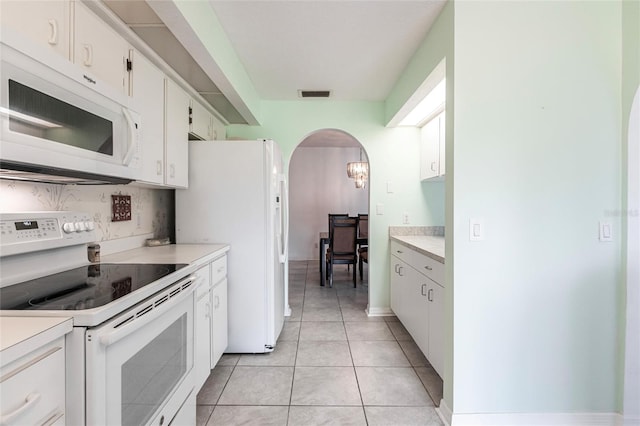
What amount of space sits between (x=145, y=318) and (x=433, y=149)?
2.70 meters

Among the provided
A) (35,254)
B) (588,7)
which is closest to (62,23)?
(35,254)

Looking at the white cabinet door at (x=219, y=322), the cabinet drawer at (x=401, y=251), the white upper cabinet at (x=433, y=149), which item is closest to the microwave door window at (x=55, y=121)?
the white cabinet door at (x=219, y=322)

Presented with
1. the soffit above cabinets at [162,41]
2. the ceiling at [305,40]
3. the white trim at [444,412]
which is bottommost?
the white trim at [444,412]

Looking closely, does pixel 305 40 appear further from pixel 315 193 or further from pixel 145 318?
pixel 315 193

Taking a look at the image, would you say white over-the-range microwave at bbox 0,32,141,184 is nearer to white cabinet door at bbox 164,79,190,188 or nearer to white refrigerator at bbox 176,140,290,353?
white cabinet door at bbox 164,79,190,188

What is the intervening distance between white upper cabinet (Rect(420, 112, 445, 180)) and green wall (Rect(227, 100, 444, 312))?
15cm

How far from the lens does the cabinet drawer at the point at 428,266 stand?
6.35ft

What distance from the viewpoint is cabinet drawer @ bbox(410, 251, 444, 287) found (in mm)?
1935

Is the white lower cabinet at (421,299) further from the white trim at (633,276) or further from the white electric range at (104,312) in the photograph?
the white electric range at (104,312)

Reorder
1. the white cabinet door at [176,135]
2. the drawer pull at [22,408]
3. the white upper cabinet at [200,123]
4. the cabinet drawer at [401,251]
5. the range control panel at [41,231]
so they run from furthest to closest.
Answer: the cabinet drawer at [401,251] → the white upper cabinet at [200,123] → the white cabinet door at [176,135] → the range control panel at [41,231] → the drawer pull at [22,408]

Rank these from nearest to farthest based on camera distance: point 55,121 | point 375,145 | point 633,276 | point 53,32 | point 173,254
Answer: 1. point 55,121
2. point 53,32
3. point 633,276
4. point 173,254
5. point 375,145

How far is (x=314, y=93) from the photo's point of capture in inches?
122

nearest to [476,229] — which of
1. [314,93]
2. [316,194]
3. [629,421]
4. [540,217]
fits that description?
[540,217]

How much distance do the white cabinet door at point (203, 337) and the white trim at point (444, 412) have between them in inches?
54.8
